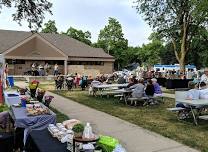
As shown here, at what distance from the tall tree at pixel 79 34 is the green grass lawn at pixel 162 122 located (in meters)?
61.8

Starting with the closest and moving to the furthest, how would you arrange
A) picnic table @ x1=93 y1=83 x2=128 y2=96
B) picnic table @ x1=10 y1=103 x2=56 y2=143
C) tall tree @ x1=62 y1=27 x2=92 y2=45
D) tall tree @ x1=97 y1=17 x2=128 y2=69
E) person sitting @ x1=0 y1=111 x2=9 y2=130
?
picnic table @ x1=10 y1=103 x2=56 y2=143 < person sitting @ x1=0 y1=111 x2=9 y2=130 < picnic table @ x1=93 y1=83 x2=128 y2=96 < tall tree @ x1=97 y1=17 x2=128 y2=69 < tall tree @ x1=62 y1=27 x2=92 y2=45

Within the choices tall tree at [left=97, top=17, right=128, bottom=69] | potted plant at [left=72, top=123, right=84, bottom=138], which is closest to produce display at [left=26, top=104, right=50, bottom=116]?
potted plant at [left=72, top=123, right=84, bottom=138]

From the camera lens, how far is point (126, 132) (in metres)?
10.5

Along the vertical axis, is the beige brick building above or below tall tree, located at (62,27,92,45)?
below

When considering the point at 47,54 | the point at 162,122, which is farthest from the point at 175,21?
the point at 162,122

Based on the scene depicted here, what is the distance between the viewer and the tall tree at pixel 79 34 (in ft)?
255

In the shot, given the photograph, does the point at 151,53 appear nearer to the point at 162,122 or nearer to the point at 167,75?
the point at 167,75

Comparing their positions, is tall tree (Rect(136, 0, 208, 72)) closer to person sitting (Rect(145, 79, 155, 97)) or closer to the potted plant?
person sitting (Rect(145, 79, 155, 97))

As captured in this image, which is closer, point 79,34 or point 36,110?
point 36,110

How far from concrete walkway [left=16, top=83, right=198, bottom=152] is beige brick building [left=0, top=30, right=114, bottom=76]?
91.7ft

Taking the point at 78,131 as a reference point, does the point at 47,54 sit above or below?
above

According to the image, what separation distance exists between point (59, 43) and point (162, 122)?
126 feet

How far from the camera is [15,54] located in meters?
43.0

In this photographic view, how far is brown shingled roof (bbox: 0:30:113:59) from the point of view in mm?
44516
